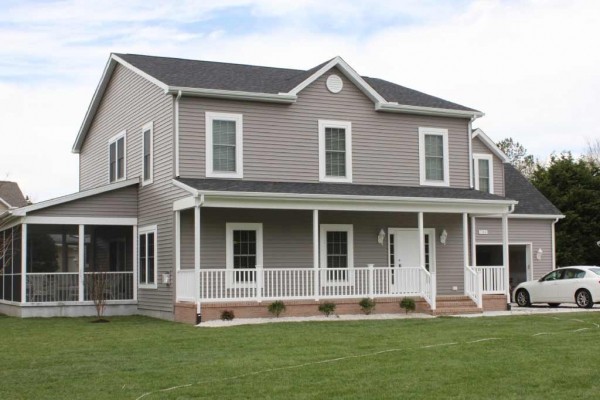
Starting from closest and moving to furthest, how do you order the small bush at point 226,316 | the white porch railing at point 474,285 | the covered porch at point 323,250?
the small bush at point 226,316
the covered porch at point 323,250
the white porch railing at point 474,285

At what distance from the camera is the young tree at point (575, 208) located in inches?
1430

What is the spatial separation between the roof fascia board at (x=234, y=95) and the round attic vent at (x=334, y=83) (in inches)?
50.7

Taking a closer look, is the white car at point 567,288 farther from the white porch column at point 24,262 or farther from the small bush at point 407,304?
the white porch column at point 24,262

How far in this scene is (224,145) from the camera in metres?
22.5

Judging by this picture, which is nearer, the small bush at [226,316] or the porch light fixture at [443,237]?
the small bush at [226,316]

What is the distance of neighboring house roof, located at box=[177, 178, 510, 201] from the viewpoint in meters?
21.1

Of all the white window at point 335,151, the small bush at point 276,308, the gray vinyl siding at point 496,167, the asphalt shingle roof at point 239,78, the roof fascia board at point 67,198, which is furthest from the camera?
the gray vinyl siding at point 496,167

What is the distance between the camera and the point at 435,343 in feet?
47.8

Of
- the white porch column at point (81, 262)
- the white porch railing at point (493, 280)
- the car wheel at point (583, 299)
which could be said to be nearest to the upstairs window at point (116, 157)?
the white porch column at point (81, 262)

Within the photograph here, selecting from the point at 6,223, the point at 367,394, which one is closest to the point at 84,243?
the point at 6,223

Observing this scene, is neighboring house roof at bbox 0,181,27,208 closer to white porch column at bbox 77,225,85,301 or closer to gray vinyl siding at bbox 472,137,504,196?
white porch column at bbox 77,225,85,301

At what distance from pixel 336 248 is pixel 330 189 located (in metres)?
2.15

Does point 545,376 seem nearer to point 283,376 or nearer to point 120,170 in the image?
point 283,376

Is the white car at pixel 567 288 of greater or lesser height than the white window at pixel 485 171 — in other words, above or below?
below
